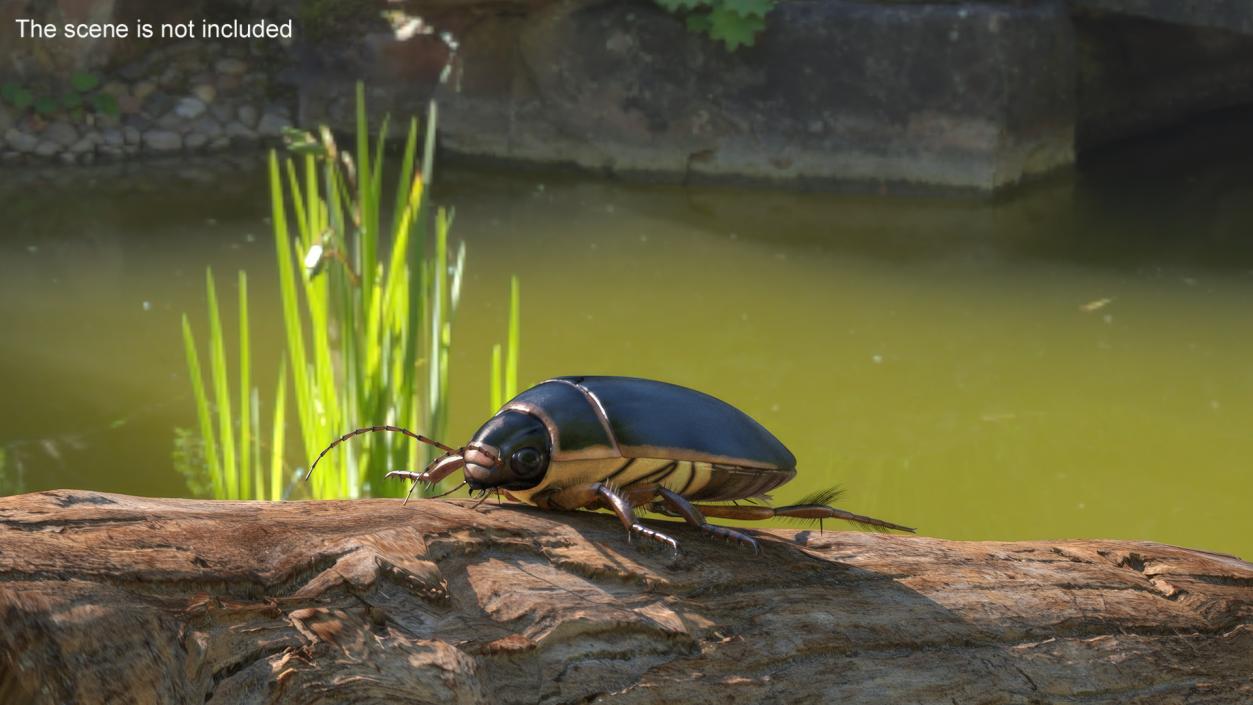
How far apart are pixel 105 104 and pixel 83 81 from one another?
0.55 ft

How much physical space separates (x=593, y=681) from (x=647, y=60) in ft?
18.7

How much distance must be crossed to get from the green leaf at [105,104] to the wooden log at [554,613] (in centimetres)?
608

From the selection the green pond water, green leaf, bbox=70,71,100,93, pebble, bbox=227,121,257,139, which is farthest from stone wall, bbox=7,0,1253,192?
the green pond water

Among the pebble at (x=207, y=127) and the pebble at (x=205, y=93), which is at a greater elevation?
the pebble at (x=205, y=93)

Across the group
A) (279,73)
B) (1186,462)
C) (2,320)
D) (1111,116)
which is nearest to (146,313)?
(2,320)

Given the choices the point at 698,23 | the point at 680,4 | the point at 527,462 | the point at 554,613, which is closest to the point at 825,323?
the point at 698,23

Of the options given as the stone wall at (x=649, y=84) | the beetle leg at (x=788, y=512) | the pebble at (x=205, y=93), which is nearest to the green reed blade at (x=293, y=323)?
the beetle leg at (x=788, y=512)

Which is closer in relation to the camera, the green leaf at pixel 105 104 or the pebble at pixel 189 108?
the green leaf at pixel 105 104

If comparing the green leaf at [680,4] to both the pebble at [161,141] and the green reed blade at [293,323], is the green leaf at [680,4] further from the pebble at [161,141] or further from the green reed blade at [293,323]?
the green reed blade at [293,323]

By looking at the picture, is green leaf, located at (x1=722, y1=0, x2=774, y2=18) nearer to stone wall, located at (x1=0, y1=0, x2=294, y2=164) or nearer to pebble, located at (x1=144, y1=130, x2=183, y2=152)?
stone wall, located at (x1=0, y1=0, x2=294, y2=164)

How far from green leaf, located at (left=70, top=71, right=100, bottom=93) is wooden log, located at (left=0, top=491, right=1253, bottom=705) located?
20.2 feet

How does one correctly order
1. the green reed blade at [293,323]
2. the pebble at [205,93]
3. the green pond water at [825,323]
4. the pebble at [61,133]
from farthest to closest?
the pebble at [205,93] < the pebble at [61,133] < the green pond water at [825,323] < the green reed blade at [293,323]

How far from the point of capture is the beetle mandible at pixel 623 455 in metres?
1.18

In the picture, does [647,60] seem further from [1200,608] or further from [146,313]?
[1200,608]
